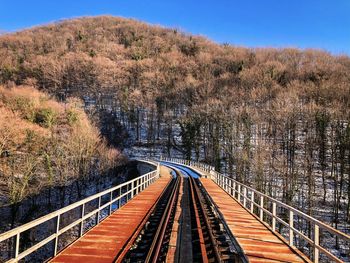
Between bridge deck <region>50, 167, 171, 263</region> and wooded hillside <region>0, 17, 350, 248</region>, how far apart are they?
3330cm

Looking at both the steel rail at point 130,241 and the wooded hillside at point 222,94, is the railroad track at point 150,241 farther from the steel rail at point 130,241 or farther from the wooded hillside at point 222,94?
the wooded hillside at point 222,94

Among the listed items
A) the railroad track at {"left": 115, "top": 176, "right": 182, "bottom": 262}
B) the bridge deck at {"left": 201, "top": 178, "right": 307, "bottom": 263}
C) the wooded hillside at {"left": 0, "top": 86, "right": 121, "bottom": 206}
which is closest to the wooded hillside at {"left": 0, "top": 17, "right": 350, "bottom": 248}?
the wooded hillside at {"left": 0, "top": 86, "right": 121, "bottom": 206}

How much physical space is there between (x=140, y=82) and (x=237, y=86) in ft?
120

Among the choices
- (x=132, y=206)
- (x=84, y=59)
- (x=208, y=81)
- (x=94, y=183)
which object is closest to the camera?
(x=132, y=206)

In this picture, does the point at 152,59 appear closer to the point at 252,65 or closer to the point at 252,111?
the point at 252,65

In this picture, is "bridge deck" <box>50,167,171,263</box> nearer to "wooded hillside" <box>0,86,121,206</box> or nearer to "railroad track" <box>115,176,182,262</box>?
"railroad track" <box>115,176,182,262</box>

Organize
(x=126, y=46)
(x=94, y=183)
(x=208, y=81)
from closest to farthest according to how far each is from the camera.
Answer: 1. (x=94, y=183)
2. (x=208, y=81)
3. (x=126, y=46)

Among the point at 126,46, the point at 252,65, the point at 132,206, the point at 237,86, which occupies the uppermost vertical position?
the point at 126,46

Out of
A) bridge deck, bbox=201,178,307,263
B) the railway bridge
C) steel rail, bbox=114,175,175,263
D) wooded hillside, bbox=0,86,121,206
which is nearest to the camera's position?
the railway bridge

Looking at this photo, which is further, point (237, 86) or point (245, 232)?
point (237, 86)

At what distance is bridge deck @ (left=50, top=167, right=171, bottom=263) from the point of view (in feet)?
23.5

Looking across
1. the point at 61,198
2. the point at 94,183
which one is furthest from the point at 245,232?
the point at 94,183

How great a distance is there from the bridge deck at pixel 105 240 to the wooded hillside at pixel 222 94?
33296mm

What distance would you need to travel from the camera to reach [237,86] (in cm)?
9800
